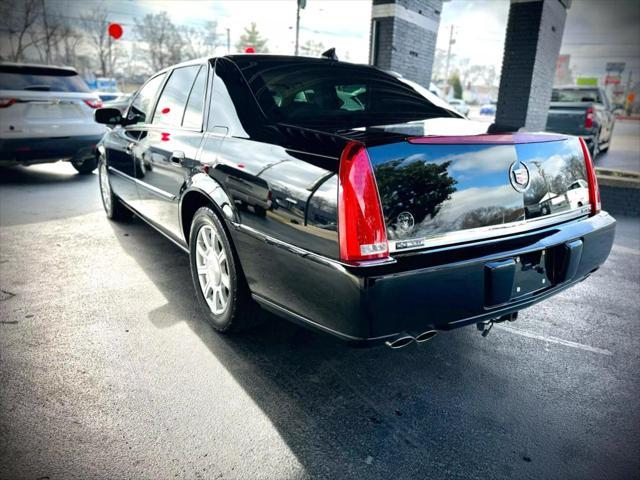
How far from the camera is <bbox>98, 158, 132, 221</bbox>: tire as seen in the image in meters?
5.11

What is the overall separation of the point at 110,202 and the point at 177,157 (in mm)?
2589

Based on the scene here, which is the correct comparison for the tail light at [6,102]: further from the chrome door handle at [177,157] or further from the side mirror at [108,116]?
the chrome door handle at [177,157]

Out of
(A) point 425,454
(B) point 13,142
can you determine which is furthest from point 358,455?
(B) point 13,142

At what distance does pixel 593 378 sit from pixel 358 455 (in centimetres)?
145

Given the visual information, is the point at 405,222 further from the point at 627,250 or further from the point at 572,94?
the point at 572,94

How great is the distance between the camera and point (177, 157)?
10.0 ft

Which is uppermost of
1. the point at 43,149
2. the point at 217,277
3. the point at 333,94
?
the point at 333,94

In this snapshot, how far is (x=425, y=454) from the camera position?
6.26ft

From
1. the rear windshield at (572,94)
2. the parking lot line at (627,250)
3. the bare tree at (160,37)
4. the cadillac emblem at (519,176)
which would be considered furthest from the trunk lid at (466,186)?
the bare tree at (160,37)

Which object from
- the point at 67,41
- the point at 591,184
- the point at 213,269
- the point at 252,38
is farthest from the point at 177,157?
the point at 252,38

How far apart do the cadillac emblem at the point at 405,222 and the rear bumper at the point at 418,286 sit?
11 cm

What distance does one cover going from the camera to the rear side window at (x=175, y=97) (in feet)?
10.7

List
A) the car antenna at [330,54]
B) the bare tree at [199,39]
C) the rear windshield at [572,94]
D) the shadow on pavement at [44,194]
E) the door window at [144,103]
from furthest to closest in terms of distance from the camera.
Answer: the bare tree at [199,39], the rear windshield at [572,94], the shadow on pavement at [44,194], the door window at [144,103], the car antenna at [330,54]

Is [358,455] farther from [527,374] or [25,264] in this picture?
[25,264]
